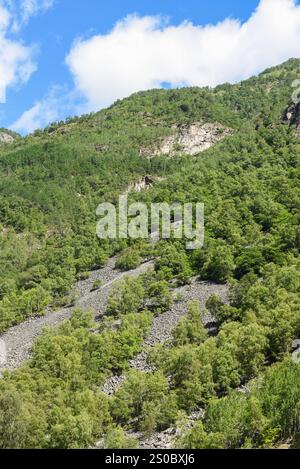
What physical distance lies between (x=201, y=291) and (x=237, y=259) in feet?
33.7

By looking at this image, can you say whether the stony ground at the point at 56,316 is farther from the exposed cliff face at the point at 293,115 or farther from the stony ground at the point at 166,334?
the exposed cliff face at the point at 293,115

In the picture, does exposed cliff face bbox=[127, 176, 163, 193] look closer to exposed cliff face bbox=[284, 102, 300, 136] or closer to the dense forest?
the dense forest

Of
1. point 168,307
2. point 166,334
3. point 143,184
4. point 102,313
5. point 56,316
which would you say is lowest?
point 56,316

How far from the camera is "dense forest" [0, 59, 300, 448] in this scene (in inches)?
2085

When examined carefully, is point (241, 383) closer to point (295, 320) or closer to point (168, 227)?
point (295, 320)

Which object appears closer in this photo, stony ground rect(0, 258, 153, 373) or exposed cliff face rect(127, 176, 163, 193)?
stony ground rect(0, 258, 153, 373)

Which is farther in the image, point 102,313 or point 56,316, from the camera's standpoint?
point 56,316

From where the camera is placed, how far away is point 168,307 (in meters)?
101

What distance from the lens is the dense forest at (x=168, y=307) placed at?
174ft

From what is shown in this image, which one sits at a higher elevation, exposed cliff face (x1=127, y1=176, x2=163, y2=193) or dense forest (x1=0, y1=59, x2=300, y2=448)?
exposed cliff face (x1=127, y1=176, x2=163, y2=193)

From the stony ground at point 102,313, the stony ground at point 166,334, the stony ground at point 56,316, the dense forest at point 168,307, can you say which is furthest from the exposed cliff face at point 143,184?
the stony ground at point 166,334

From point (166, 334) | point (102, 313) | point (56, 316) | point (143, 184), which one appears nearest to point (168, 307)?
point (102, 313)

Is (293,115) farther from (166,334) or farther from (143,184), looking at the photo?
(166,334)

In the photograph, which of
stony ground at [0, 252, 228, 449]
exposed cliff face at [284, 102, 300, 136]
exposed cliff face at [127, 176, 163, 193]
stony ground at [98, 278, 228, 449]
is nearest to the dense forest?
stony ground at [98, 278, 228, 449]
